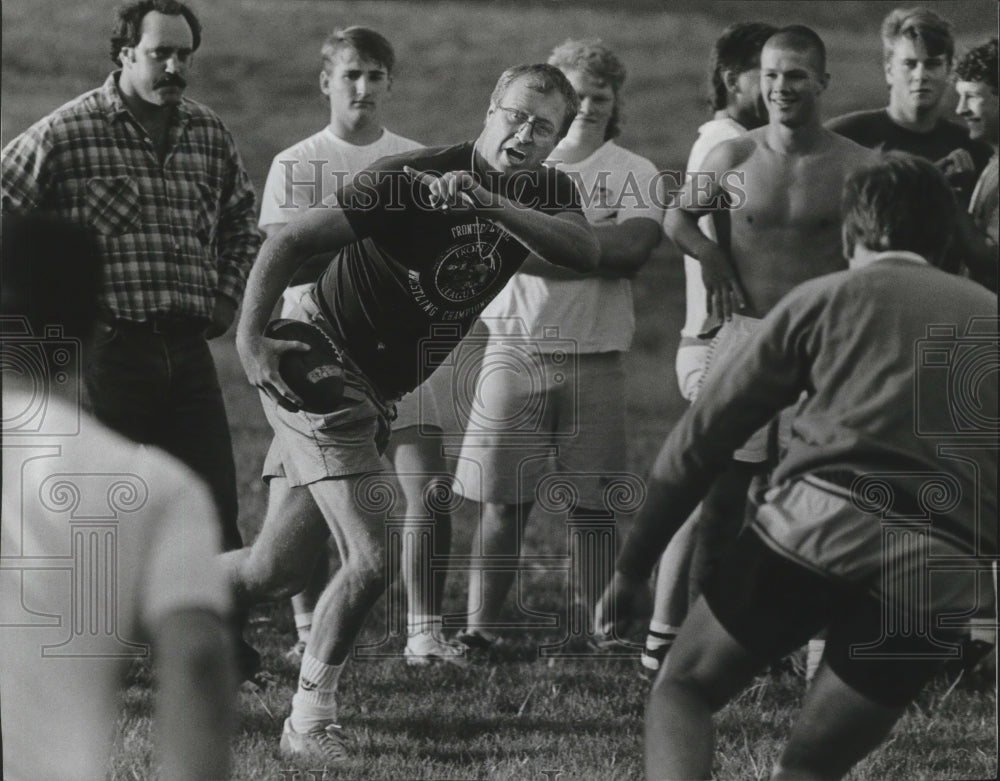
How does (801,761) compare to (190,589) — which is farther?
(801,761)

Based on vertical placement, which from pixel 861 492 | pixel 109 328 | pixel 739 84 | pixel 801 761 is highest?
pixel 739 84

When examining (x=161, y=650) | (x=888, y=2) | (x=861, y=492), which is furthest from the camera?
(x=888, y=2)

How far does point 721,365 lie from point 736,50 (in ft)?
3.18

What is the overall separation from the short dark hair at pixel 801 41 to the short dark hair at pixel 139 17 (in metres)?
1.57

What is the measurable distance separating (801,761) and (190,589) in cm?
146

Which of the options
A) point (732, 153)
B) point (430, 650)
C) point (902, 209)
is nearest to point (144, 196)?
point (430, 650)

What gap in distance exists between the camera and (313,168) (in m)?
4.24

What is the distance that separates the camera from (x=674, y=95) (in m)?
4.95

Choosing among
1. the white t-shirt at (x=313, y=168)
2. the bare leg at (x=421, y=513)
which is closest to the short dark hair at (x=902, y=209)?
the white t-shirt at (x=313, y=168)

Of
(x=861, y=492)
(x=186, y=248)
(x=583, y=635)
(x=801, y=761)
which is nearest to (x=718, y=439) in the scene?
(x=861, y=492)

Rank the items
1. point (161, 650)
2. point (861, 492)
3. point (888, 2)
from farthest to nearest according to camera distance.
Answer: point (888, 2) → point (861, 492) → point (161, 650)

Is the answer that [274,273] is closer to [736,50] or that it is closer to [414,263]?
[414,263]

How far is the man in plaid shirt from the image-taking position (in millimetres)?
4133

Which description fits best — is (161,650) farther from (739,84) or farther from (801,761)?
(739,84)
